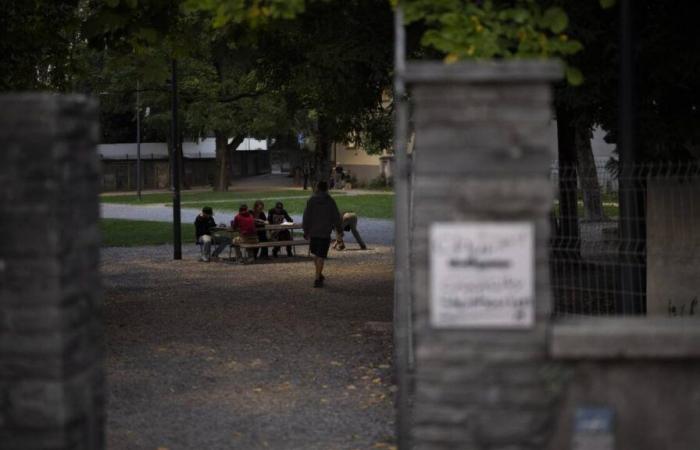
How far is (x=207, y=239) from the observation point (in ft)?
84.9

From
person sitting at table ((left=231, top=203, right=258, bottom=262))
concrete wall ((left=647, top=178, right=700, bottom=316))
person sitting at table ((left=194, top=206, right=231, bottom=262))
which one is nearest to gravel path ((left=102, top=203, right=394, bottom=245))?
person sitting at table ((left=194, top=206, right=231, bottom=262))

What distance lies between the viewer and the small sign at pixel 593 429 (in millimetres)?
6883

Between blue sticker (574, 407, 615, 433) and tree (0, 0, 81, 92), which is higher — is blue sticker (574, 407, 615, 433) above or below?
below

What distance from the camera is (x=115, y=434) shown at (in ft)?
34.0

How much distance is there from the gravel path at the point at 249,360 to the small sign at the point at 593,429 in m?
3.28

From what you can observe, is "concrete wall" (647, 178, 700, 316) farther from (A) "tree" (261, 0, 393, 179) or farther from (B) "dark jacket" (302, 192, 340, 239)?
(B) "dark jacket" (302, 192, 340, 239)

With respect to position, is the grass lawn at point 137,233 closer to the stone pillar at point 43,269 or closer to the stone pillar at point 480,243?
the stone pillar at point 43,269

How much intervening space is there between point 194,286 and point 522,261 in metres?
15.2

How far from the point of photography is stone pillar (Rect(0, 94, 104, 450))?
689 cm

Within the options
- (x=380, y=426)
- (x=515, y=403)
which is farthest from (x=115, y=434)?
(x=515, y=403)

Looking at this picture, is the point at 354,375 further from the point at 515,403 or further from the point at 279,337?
the point at 515,403

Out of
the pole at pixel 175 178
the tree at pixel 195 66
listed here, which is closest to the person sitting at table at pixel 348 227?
the tree at pixel 195 66

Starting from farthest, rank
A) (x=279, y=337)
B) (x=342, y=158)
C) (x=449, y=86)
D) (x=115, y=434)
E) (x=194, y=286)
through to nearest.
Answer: (x=342, y=158)
(x=194, y=286)
(x=279, y=337)
(x=115, y=434)
(x=449, y=86)

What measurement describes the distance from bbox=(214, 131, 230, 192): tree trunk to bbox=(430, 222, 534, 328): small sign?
57.8m
